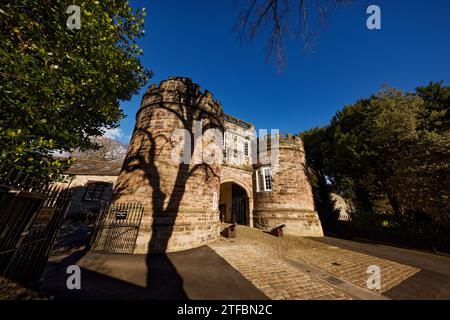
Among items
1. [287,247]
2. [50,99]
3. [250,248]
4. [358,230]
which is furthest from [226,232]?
[358,230]

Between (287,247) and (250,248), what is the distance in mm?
2300

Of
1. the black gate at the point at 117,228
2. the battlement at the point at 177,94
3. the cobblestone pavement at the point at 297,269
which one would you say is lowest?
the cobblestone pavement at the point at 297,269

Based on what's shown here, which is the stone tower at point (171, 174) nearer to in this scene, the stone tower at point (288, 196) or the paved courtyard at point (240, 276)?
the paved courtyard at point (240, 276)

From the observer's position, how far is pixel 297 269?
5629mm

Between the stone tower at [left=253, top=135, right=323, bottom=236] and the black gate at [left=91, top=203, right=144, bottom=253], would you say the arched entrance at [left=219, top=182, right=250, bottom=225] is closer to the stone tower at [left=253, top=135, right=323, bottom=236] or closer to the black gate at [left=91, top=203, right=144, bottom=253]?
the stone tower at [left=253, top=135, right=323, bottom=236]

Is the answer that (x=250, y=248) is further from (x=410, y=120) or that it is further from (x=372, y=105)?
(x=372, y=105)

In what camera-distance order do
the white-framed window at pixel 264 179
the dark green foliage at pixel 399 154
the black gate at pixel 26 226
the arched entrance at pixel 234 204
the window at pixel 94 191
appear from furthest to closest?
the window at pixel 94 191 → the arched entrance at pixel 234 204 → the white-framed window at pixel 264 179 → the dark green foliage at pixel 399 154 → the black gate at pixel 26 226

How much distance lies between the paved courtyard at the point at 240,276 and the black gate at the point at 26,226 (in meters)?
0.78

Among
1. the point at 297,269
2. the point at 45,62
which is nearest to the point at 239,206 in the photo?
the point at 297,269

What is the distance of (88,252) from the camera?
6.41 metres

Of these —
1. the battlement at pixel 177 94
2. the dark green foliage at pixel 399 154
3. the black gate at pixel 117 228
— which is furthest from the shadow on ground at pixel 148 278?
the dark green foliage at pixel 399 154

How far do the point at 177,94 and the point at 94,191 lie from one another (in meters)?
16.2

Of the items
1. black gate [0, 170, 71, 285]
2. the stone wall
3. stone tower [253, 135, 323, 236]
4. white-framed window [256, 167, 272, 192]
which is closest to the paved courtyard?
black gate [0, 170, 71, 285]

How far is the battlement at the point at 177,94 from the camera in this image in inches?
361
